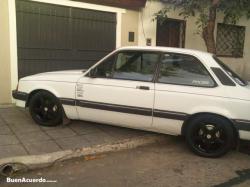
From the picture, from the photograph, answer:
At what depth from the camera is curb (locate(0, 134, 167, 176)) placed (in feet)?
14.0

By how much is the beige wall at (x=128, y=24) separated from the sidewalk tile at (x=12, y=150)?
508cm

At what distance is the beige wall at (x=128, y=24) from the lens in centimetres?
903

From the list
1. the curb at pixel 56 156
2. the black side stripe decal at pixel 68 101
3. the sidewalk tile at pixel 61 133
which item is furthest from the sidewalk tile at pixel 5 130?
the curb at pixel 56 156

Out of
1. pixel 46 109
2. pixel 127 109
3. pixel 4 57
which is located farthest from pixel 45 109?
pixel 4 57

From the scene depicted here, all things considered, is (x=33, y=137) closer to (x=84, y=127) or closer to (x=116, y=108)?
(x=84, y=127)

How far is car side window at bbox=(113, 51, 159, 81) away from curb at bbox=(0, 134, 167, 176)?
107cm

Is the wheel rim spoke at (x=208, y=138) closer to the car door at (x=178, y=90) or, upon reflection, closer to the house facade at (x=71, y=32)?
the car door at (x=178, y=90)

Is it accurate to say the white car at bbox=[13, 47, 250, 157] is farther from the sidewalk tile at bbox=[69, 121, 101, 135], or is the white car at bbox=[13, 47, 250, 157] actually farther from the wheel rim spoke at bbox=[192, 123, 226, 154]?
the sidewalk tile at bbox=[69, 121, 101, 135]

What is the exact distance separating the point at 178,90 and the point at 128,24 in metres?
4.70

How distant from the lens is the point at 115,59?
5.42 m

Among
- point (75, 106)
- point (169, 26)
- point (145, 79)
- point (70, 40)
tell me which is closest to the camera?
point (145, 79)

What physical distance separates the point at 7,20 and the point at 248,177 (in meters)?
5.71

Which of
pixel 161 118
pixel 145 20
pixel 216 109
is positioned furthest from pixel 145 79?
pixel 145 20

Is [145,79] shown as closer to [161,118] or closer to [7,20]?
[161,118]
